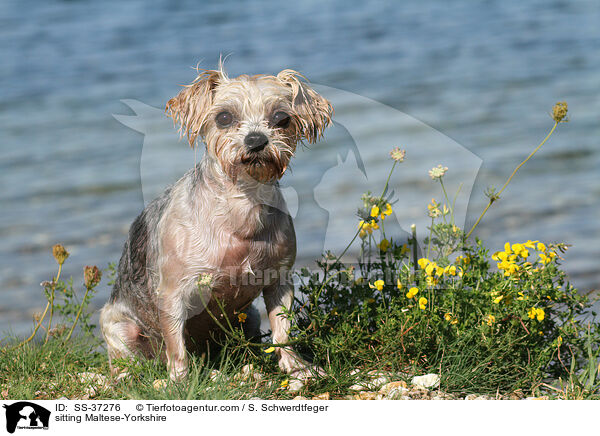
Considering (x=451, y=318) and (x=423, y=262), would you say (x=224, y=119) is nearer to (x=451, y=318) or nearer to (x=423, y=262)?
(x=423, y=262)

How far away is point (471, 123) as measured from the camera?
1111 centimetres

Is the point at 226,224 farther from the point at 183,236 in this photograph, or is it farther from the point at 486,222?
the point at 486,222

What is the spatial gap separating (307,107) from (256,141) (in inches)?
21.8

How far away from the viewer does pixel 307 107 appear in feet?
15.6

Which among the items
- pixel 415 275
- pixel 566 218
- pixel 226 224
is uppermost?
pixel 566 218

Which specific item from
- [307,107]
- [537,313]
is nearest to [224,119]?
[307,107]

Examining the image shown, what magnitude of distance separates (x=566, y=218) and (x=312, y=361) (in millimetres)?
5340

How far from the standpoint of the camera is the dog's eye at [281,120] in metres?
4.56

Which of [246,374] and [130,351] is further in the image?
[130,351]

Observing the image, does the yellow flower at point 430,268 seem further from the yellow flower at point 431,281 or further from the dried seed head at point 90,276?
the dried seed head at point 90,276
